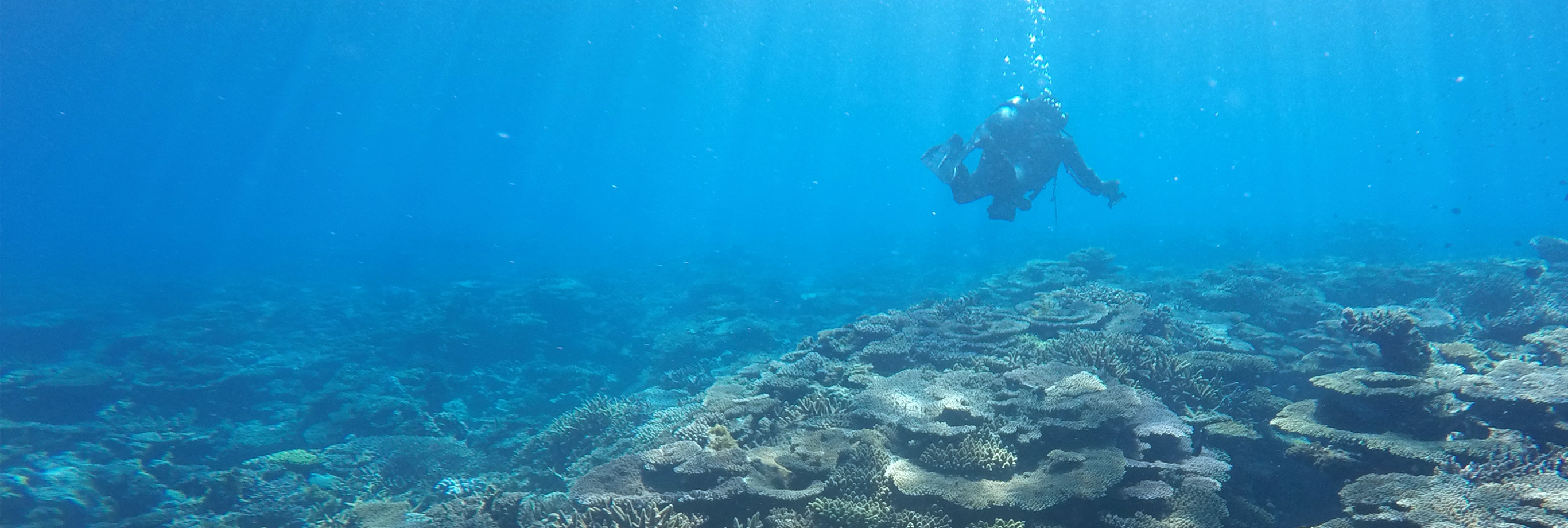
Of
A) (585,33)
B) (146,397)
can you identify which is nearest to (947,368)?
(146,397)

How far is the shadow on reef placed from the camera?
5.06m

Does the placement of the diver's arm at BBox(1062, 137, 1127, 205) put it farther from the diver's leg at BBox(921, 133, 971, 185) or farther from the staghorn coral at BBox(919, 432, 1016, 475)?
the staghorn coral at BBox(919, 432, 1016, 475)

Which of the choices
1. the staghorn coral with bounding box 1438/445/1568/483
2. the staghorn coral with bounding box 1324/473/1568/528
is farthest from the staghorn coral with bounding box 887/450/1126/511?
the staghorn coral with bounding box 1438/445/1568/483

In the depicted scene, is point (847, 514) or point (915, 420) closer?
point (847, 514)

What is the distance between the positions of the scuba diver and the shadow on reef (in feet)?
8.82

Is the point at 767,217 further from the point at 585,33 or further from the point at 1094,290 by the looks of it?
the point at 1094,290

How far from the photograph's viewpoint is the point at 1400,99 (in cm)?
11250

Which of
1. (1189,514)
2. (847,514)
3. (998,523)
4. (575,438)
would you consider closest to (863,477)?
(847,514)

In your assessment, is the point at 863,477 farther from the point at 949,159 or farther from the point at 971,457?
the point at 949,159

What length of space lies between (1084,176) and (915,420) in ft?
52.9

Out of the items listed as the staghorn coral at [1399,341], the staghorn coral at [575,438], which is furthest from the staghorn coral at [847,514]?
the staghorn coral at [1399,341]

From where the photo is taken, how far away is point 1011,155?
1791cm

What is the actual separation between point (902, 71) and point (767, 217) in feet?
113

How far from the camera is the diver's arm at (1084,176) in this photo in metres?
18.2
